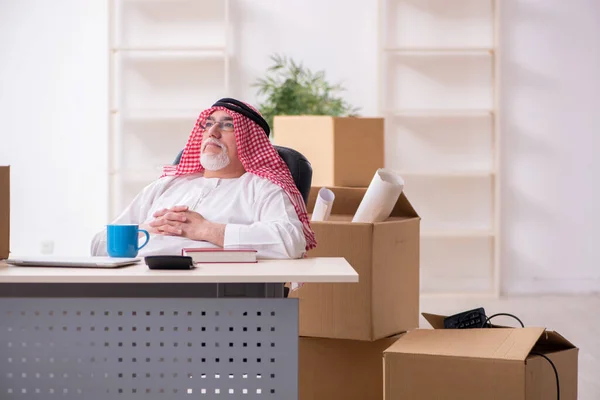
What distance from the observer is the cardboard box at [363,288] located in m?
2.86

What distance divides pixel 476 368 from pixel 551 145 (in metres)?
3.79

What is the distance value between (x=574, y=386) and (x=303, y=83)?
336 centimetres

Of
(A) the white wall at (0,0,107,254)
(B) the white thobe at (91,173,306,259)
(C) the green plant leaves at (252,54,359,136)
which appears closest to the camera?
(B) the white thobe at (91,173,306,259)

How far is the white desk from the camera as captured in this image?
6.66ft

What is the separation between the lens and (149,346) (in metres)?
2.05

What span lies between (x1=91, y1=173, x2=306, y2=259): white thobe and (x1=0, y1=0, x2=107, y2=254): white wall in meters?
2.98

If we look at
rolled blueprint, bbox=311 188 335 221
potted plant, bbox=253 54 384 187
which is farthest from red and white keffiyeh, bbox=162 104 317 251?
potted plant, bbox=253 54 384 187

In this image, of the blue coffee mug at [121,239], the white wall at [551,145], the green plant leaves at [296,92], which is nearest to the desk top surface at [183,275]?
the blue coffee mug at [121,239]

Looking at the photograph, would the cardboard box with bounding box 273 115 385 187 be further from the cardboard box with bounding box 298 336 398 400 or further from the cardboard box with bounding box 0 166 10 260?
the cardboard box with bounding box 0 166 10 260

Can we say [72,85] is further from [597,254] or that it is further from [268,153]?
[597,254]

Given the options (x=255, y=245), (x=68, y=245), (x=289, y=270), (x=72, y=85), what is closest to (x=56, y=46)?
(x=72, y=85)

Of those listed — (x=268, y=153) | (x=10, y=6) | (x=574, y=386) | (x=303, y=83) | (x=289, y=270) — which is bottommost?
(x=574, y=386)

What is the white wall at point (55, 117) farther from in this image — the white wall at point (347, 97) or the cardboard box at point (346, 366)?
the cardboard box at point (346, 366)

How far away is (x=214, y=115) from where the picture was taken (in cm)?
289
